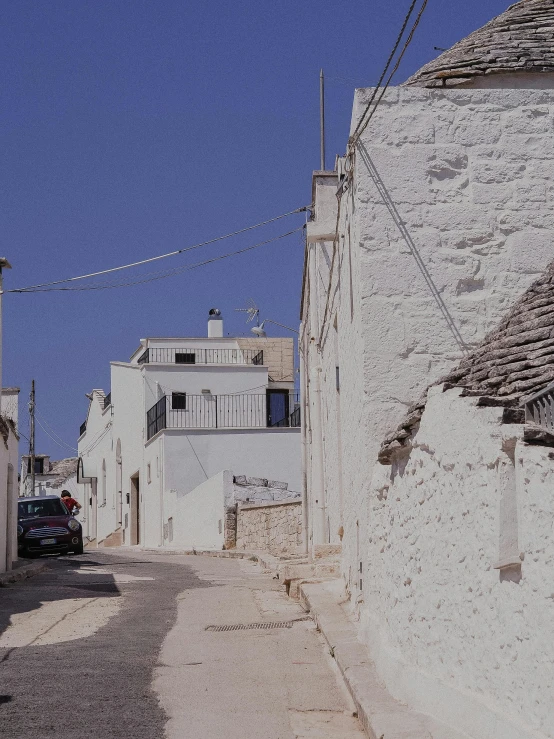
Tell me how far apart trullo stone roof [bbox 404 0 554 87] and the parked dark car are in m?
17.8

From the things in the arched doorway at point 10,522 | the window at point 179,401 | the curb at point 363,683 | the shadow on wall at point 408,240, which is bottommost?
the curb at point 363,683

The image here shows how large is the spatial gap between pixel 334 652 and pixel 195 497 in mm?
23908

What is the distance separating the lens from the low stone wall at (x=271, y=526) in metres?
23.2

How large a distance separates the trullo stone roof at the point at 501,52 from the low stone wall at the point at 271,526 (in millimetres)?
14393

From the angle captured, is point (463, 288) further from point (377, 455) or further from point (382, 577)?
point (382, 577)

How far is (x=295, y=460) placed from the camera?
35.7 m

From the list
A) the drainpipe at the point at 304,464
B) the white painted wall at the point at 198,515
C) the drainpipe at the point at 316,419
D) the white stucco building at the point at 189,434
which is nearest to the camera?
the drainpipe at the point at 316,419

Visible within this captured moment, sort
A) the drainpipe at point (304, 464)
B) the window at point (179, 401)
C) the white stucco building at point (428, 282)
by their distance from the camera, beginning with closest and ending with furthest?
1. the white stucco building at point (428, 282)
2. the drainpipe at point (304, 464)
3. the window at point (179, 401)

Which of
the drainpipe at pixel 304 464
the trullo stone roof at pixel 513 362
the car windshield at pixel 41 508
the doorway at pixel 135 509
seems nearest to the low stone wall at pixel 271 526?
the drainpipe at pixel 304 464

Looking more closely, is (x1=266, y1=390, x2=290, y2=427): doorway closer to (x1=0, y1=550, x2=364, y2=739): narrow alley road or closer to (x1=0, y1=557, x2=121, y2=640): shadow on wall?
(x1=0, y1=557, x2=121, y2=640): shadow on wall

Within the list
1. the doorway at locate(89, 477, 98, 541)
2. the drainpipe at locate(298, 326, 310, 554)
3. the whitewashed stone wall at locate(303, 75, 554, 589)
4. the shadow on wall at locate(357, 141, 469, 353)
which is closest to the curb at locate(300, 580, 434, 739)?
the whitewashed stone wall at locate(303, 75, 554, 589)

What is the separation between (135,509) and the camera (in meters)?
42.2

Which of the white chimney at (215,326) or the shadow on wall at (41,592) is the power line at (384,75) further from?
the white chimney at (215,326)

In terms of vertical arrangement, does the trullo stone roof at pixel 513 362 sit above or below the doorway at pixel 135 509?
above
